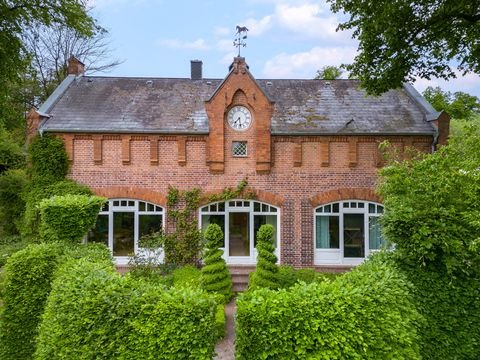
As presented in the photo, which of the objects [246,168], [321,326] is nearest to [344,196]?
[246,168]

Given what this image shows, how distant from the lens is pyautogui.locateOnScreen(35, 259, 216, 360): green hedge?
4305mm

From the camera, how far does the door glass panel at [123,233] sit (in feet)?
41.6

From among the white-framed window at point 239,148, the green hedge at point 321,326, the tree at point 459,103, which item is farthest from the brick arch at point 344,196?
the tree at point 459,103

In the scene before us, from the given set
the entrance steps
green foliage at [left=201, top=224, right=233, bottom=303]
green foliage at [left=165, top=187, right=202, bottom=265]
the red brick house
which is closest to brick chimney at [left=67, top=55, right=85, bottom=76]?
the red brick house

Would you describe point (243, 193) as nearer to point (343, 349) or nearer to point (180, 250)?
point (180, 250)

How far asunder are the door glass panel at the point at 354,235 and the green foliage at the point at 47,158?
414 inches

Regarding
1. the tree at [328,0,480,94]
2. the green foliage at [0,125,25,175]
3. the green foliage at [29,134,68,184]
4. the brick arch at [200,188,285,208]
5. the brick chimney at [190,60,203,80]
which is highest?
the brick chimney at [190,60,203,80]

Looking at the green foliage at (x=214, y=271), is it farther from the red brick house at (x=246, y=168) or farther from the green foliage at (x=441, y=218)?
the green foliage at (x=441, y=218)

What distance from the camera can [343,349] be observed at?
430 centimetres

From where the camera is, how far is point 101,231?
1267 cm

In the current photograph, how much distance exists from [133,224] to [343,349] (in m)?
9.88

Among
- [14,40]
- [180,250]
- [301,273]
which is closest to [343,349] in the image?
[301,273]

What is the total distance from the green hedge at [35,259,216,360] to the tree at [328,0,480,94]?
9051 mm

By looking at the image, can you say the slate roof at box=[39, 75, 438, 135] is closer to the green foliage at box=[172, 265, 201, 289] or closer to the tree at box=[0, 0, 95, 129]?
the tree at box=[0, 0, 95, 129]
